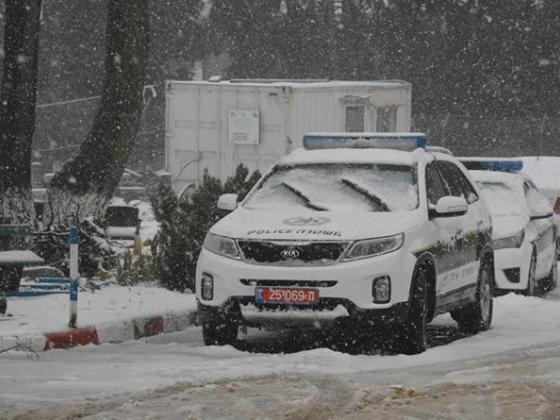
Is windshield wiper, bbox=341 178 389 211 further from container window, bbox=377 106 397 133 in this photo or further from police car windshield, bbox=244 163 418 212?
container window, bbox=377 106 397 133

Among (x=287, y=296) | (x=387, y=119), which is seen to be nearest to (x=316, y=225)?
(x=287, y=296)

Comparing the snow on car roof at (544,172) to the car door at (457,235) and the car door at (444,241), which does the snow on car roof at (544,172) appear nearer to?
the car door at (457,235)

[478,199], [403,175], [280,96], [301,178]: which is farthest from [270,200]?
[280,96]

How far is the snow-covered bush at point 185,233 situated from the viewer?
50.0 ft

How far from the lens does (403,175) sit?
12.4m

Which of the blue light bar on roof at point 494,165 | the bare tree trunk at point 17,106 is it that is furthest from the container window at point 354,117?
the bare tree trunk at point 17,106

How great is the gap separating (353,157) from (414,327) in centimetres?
200

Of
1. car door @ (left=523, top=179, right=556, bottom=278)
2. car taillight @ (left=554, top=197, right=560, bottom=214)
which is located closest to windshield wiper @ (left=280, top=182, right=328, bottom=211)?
car door @ (left=523, top=179, right=556, bottom=278)

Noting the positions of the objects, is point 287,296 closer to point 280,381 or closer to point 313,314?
point 313,314

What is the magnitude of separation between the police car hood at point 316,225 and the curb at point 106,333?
150 centimetres

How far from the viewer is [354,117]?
30266 millimetres

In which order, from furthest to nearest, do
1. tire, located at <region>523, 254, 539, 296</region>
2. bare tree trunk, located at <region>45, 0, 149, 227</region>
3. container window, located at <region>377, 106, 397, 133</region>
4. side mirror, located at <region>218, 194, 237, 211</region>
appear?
container window, located at <region>377, 106, 397, 133</region>, bare tree trunk, located at <region>45, 0, 149, 227</region>, tire, located at <region>523, 254, 539, 296</region>, side mirror, located at <region>218, 194, 237, 211</region>

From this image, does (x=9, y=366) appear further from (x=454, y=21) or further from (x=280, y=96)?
(x=454, y=21)

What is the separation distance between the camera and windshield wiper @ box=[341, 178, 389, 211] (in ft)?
39.1
